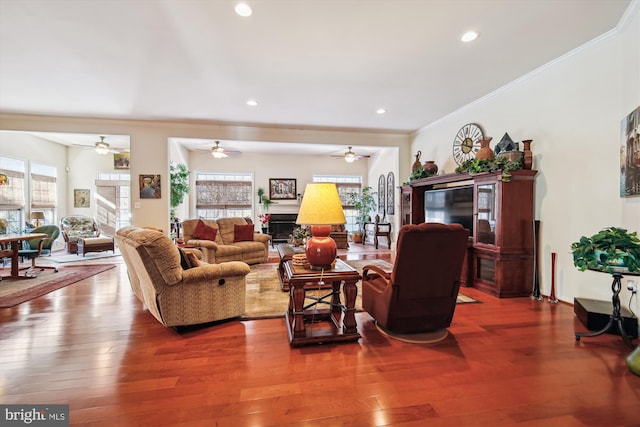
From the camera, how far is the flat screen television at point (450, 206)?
13.8 ft

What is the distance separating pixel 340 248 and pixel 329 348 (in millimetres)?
5414

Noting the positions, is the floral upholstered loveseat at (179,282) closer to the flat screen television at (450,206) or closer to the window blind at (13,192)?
the flat screen television at (450,206)

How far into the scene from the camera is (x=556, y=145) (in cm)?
338

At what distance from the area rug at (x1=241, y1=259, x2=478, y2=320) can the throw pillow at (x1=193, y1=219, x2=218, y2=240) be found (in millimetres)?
1012

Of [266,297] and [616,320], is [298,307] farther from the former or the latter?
[616,320]

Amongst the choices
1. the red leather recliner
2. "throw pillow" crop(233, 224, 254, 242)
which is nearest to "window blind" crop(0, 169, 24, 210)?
"throw pillow" crop(233, 224, 254, 242)

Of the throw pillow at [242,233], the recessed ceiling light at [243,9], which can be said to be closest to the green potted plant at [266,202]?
the throw pillow at [242,233]

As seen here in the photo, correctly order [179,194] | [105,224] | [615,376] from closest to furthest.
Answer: [615,376] → [179,194] → [105,224]

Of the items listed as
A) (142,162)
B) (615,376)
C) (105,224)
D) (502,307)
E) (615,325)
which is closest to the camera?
(615,376)

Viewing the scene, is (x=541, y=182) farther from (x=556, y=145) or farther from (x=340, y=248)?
(x=340, y=248)

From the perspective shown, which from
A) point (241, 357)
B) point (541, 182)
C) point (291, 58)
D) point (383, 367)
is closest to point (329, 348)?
point (383, 367)

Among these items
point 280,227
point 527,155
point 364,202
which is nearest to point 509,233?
point 527,155

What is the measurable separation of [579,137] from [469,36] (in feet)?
5.60

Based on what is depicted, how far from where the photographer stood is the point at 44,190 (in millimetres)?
7270
